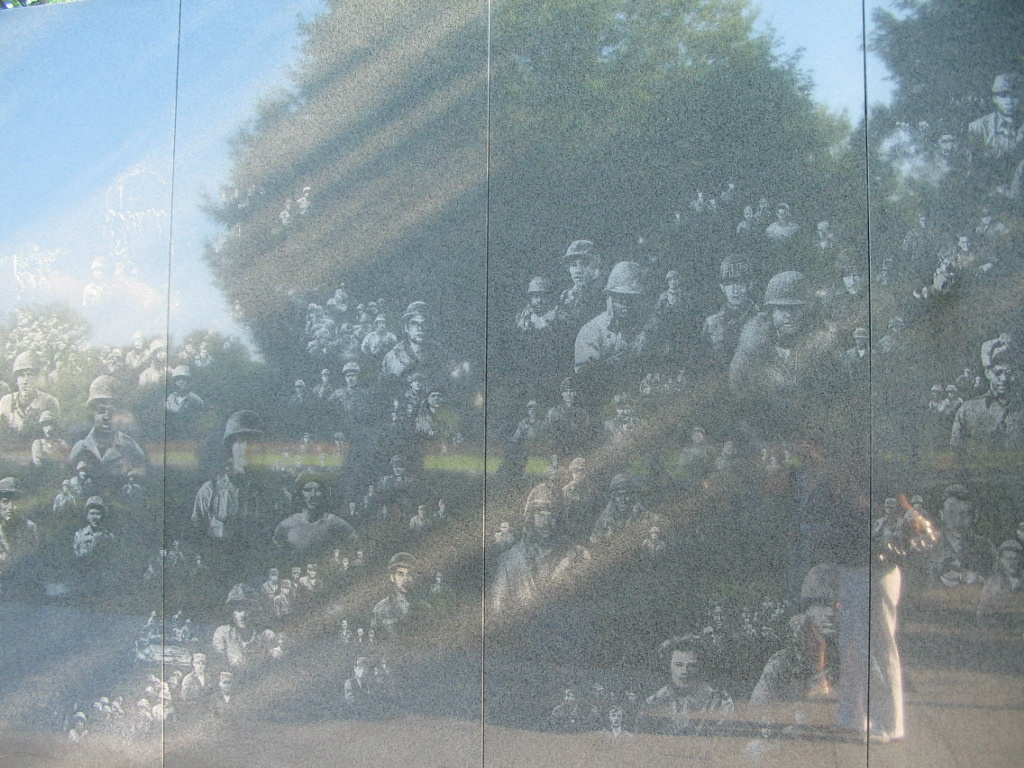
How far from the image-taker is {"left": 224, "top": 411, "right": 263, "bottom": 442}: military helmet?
4801 millimetres

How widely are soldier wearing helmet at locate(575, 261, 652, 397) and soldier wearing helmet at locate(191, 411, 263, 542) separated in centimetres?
177

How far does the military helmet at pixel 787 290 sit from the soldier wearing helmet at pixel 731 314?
92mm

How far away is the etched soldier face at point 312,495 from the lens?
468 centimetres

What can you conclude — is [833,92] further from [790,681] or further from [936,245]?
[790,681]

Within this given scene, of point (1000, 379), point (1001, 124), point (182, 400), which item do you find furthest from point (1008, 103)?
point (182, 400)

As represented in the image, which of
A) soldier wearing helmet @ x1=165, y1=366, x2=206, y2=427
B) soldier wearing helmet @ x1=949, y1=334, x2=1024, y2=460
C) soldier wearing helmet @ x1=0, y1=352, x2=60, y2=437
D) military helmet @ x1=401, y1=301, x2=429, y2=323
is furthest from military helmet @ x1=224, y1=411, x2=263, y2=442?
soldier wearing helmet @ x1=949, y1=334, x2=1024, y2=460

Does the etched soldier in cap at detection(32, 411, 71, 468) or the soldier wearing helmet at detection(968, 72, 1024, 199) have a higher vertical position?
the soldier wearing helmet at detection(968, 72, 1024, 199)

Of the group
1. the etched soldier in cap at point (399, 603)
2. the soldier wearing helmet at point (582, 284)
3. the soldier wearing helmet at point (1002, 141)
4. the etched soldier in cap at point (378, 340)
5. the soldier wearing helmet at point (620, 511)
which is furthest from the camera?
the etched soldier in cap at point (378, 340)

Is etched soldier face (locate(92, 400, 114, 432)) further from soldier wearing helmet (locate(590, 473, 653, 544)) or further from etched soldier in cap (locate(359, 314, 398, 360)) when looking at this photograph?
soldier wearing helmet (locate(590, 473, 653, 544))

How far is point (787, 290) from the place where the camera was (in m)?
4.20

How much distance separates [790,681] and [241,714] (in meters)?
2.73

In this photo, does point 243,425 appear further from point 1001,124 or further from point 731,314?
point 1001,124

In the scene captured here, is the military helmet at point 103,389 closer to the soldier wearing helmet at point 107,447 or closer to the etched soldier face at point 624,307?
the soldier wearing helmet at point 107,447

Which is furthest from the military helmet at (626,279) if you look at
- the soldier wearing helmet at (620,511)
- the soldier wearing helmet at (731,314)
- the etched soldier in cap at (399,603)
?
the etched soldier in cap at (399,603)
